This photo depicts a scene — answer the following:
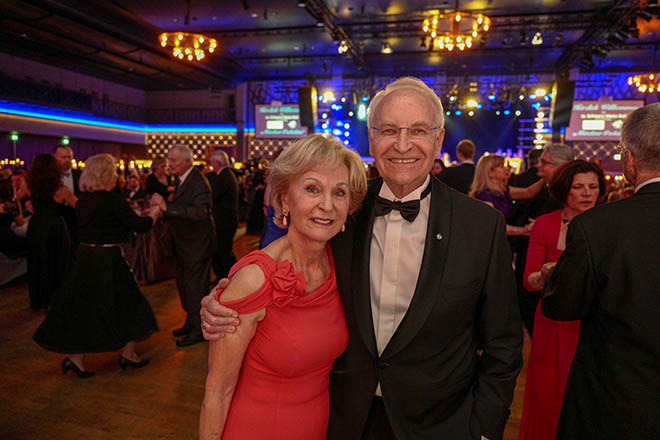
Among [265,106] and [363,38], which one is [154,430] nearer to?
[363,38]

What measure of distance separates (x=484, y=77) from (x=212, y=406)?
17.2 m

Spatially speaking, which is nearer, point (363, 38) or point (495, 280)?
point (495, 280)

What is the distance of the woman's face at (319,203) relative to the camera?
1.43m

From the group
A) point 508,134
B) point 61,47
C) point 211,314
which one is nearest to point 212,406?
point 211,314

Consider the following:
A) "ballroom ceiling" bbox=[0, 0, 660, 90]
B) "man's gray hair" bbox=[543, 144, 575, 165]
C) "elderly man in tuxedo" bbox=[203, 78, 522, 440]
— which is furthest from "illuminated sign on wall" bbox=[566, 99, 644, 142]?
"elderly man in tuxedo" bbox=[203, 78, 522, 440]

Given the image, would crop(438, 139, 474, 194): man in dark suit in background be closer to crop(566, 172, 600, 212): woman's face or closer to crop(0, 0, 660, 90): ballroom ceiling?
crop(566, 172, 600, 212): woman's face

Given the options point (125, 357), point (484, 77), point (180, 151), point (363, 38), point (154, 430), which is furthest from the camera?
point (484, 77)

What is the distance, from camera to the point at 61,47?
13133mm

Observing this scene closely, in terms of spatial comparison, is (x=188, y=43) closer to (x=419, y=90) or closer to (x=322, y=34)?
(x=322, y=34)

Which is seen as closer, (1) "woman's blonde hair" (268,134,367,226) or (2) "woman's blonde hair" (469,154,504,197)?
(1) "woman's blonde hair" (268,134,367,226)

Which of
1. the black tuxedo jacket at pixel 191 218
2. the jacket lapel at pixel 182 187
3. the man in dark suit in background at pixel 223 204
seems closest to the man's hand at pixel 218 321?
the black tuxedo jacket at pixel 191 218

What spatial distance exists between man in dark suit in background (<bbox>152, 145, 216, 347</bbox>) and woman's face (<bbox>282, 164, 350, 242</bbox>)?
277cm

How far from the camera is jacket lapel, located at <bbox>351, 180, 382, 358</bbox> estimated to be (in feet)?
4.67

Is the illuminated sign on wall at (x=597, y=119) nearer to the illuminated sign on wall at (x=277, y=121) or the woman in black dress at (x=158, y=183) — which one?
the illuminated sign on wall at (x=277, y=121)
